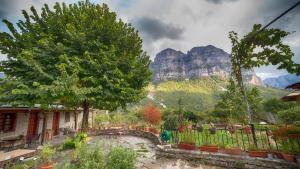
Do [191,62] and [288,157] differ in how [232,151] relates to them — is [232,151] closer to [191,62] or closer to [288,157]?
[288,157]

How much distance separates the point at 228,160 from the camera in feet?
19.9

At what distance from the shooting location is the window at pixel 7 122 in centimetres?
1185

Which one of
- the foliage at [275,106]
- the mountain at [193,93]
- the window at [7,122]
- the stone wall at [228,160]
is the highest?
the mountain at [193,93]

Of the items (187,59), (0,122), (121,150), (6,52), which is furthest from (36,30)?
(187,59)

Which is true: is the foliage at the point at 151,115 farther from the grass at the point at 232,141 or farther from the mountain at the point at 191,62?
the mountain at the point at 191,62

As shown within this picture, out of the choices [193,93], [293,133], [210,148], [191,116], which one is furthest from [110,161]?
[193,93]

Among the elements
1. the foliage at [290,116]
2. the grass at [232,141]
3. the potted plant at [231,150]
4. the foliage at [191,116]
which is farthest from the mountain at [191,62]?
the potted plant at [231,150]

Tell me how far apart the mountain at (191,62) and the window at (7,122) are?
115980 mm

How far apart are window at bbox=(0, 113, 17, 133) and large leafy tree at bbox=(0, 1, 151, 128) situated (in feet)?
15.0

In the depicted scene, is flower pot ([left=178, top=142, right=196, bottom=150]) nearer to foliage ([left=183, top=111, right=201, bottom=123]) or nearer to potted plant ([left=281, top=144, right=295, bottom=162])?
potted plant ([left=281, top=144, right=295, bottom=162])

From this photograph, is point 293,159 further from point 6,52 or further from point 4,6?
point 4,6

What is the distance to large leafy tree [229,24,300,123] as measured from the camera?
681 cm

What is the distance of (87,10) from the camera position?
11250 millimetres

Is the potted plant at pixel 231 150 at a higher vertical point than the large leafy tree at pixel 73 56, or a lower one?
lower
